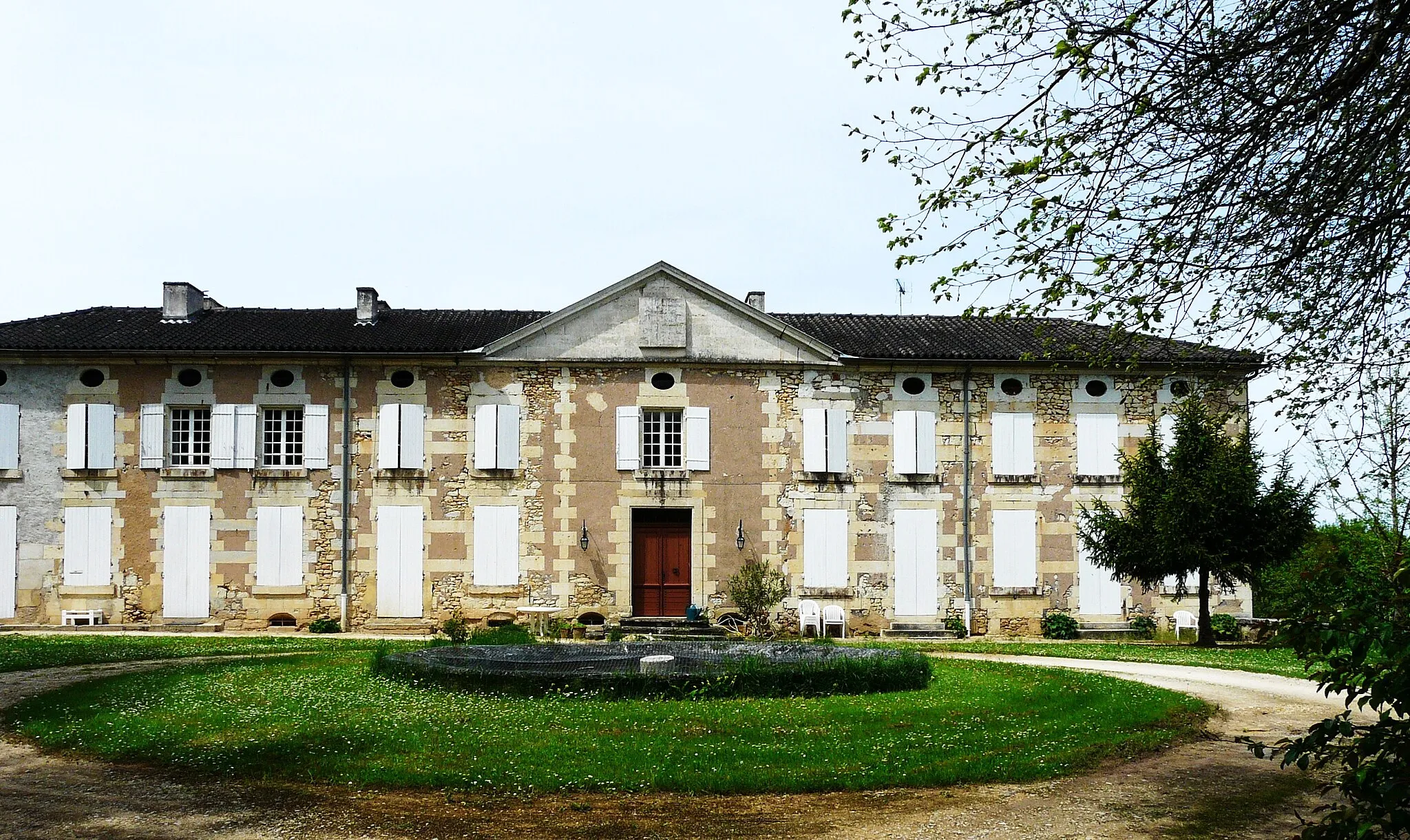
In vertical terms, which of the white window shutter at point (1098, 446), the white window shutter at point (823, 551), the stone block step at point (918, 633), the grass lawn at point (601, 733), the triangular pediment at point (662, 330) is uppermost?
the triangular pediment at point (662, 330)

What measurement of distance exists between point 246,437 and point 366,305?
143 inches

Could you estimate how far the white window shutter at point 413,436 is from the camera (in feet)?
72.8

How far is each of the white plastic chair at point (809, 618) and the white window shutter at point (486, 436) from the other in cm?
651

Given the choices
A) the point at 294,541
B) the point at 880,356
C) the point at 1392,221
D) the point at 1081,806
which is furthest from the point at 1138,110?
the point at 294,541

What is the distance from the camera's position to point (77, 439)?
21797mm

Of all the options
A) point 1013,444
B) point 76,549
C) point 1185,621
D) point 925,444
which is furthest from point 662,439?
point 76,549

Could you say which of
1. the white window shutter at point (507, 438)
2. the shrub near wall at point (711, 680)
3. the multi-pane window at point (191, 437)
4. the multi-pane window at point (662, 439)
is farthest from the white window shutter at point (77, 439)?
the shrub near wall at point (711, 680)

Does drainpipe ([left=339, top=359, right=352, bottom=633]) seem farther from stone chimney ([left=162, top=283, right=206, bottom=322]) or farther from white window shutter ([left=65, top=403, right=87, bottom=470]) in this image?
white window shutter ([left=65, top=403, right=87, bottom=470])

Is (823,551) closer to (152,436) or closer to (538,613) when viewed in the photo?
(538,613)

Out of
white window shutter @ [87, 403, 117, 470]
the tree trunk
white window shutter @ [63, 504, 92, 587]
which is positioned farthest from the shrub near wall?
white window shutter @ [87, 403, 117, 470]

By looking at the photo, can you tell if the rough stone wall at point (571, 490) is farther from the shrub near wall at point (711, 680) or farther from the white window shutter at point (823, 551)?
the shrub near wall at point (711, 680)

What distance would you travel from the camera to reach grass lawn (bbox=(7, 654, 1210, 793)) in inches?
293

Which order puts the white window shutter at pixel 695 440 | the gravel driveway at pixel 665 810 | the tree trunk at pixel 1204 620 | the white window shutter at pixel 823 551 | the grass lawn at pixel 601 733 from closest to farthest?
the gravel driveway at pixel 665 810 → the grass lawn at pixel 601 733 → the tree trunk at pixel 1204 620 → the white window shutter at pixel 823 551 → the white window shutter at pixel 695 440

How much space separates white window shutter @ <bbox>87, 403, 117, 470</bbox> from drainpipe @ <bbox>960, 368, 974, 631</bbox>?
16.4 metres
